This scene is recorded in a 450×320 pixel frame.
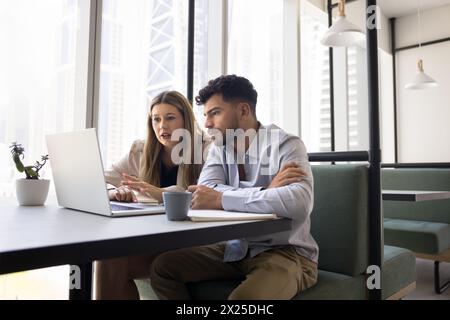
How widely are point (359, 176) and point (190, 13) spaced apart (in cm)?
119

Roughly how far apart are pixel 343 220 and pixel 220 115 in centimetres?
57

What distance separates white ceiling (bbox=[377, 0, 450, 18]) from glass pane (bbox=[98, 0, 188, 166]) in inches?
149

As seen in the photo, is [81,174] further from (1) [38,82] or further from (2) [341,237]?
(1) [38,82]

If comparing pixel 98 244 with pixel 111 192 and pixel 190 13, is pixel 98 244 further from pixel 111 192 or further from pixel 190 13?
pixel 190 13

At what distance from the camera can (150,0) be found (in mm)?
2619

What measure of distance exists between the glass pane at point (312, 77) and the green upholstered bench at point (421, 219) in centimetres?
125

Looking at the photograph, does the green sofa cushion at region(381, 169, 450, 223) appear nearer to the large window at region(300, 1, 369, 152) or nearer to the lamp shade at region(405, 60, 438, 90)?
the large window at region(300, 1, 369, 152)

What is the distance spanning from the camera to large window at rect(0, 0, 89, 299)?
74.0 inches

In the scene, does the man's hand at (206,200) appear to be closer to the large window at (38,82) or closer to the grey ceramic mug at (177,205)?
the grey ceramic mug at (177,205)

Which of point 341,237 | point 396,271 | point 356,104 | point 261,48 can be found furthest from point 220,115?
point 356,104

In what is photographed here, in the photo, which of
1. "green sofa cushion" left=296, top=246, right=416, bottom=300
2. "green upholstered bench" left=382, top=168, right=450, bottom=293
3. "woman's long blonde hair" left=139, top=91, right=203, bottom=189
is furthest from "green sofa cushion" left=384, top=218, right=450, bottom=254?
"woman's long blonde hair" left=139, top=91, right=203, bottom=189

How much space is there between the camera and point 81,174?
0.95 m

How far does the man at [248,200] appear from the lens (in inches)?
38.2

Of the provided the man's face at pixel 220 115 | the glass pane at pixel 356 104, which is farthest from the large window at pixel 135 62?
the glass pane at pixel 356 104
